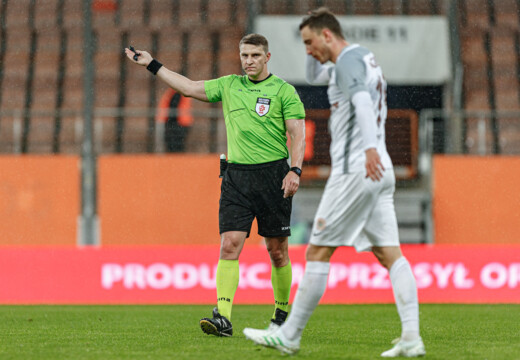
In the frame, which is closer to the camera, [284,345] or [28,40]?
[284,345]

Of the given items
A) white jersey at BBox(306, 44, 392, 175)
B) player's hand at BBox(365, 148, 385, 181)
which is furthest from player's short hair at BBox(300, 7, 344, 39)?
player's hand at BBox(365, 148, 385, 181)

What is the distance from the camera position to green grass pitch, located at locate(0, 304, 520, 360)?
4.83 meters

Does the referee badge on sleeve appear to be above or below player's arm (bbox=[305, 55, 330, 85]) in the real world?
below

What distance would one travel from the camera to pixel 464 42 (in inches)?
597

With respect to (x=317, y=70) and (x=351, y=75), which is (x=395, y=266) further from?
(x=317, y=70)

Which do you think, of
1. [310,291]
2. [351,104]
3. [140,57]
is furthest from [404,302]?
[140,57]

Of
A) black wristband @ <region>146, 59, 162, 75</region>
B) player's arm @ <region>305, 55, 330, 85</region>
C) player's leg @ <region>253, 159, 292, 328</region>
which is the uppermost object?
black wristband @ <region>146, 59, 162, 75</region>

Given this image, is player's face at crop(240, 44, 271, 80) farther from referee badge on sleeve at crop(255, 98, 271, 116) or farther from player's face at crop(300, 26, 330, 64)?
player's face at crop(300, 26, 330, 64)

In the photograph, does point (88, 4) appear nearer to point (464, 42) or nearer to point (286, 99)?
point (464, 42)

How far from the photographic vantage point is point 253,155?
5.74m

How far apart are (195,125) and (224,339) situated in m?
7.73

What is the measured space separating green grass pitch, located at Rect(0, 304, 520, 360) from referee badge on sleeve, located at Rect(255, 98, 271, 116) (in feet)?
4.85

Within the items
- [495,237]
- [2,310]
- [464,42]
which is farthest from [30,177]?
[464,42]

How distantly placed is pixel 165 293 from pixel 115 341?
4173 mm
